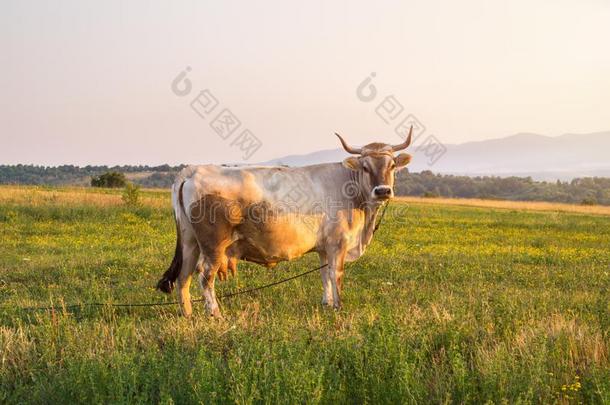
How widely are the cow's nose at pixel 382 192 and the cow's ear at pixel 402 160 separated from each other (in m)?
0.94

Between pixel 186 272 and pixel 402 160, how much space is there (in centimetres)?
396

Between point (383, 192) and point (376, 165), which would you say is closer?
point (383, 192)

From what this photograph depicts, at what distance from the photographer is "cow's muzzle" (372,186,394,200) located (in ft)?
30.1

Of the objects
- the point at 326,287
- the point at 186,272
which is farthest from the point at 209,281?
the point at 326,287

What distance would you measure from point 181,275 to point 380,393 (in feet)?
15.7

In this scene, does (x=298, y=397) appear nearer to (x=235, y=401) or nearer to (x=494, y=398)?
(x=235, y=401)

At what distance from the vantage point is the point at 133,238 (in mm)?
19016

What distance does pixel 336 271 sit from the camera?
9758 mm

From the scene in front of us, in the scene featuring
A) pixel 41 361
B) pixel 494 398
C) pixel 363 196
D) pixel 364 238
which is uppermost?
pixel 363 196

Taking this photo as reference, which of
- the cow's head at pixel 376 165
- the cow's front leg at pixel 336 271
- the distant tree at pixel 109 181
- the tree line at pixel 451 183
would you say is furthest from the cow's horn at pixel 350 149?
the tree line at pixel 451 183

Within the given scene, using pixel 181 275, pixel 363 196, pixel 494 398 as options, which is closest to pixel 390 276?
pixel 363 196

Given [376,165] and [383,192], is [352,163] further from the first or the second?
[383,192]

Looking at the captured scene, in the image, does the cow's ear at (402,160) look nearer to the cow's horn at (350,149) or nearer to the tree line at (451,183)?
the cow's horn at (350,149)

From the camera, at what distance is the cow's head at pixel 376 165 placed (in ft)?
30.6
